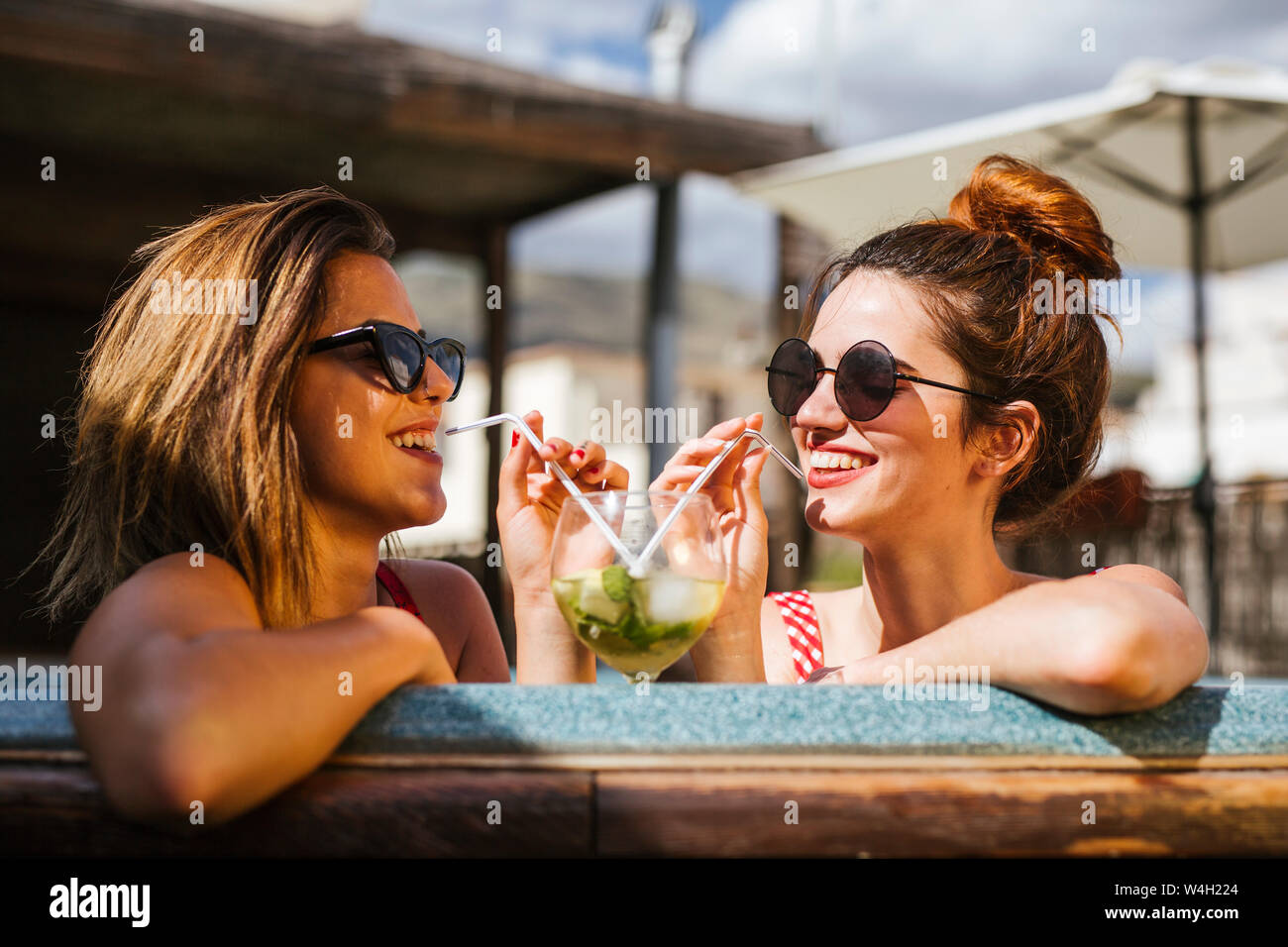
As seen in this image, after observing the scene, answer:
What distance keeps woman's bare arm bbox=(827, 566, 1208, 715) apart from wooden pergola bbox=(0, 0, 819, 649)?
523 centimetres

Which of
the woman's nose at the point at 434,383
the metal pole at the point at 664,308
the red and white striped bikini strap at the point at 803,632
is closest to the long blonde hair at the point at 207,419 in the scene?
the woman's nose at the point at 434,383

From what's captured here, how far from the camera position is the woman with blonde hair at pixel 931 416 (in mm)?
2133

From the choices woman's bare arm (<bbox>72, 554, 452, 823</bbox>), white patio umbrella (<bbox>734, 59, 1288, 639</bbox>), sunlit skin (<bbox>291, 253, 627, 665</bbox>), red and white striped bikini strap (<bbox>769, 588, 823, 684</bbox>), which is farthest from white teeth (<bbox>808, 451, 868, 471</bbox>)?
white patio umbrella (<bbox>734, 59, 1288, 639</bbox>)

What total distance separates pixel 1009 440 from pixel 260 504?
146cm

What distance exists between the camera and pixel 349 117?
247 inches

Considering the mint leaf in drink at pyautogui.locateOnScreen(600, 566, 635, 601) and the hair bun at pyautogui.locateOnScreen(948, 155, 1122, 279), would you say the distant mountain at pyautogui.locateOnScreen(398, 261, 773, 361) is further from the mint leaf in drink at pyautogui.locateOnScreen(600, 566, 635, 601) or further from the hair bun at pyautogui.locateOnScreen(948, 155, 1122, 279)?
the mint leaf in drink at pyautogui.locateOnScreen(600, 566, 635, 601)

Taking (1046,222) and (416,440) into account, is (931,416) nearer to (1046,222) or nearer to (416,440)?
(1046,222)

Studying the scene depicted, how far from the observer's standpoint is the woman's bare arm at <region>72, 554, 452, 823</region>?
110cm

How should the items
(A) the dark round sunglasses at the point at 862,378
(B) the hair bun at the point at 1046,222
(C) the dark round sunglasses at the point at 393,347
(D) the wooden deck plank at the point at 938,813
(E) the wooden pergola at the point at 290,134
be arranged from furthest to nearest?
1. (E) the wooden pergola at the point at 290,134
2. (B) the hair bun at the point at 1046,222
3. (A) the dark round sunglasses at the point at 862,378
4. (C) the dark round sunglasses at the point at 393,347
5. (D) the wooden deck plank at the point at 938,813

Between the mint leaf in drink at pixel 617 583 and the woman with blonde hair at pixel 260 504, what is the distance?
0.80 ft

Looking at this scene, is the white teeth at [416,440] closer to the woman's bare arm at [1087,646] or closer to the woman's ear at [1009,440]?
the woman's bare arm at [1087,646]

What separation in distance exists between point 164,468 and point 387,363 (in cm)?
40
